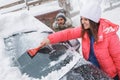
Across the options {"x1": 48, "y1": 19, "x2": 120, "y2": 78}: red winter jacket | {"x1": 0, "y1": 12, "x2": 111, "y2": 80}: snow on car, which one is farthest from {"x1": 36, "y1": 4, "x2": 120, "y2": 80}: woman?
{"x1": 0, "y1": 12, "x2": 111, "y2": 80}: snow on car

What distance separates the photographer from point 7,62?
2.88m

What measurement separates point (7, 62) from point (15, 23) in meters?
1.17

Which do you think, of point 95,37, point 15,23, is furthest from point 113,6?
point 95,37

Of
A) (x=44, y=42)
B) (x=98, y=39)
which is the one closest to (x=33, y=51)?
(x=44, y=42)

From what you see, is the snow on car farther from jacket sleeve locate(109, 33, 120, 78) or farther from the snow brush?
jacket sleeve locate(109, 33, 120, 78)

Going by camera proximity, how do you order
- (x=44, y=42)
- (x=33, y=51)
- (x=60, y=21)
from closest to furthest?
1. (x=33, y=51)
2. (x=44, y=42)
3. (x=60, y=21)

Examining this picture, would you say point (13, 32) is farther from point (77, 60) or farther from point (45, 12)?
point (45, 12)

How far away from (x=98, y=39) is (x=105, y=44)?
9 centimetres

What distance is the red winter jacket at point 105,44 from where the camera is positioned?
2945mm

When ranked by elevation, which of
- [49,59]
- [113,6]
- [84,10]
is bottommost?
[113,6]

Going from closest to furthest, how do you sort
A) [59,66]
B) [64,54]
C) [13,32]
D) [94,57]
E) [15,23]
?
[59,66]
[64,54]
[94,57]
[13,32]
[15,23]

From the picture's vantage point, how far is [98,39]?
2.94 metres

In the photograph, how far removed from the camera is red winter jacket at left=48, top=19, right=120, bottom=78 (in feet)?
9.66

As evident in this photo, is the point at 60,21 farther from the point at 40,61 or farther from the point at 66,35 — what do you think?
the point at 40,61
